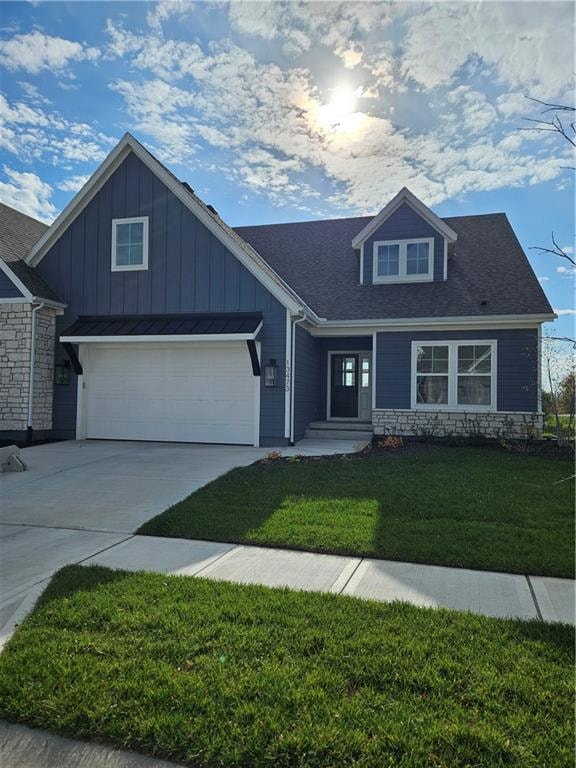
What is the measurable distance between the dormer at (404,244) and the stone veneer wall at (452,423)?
12.8ft

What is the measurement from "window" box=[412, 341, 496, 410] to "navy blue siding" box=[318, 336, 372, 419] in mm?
2211

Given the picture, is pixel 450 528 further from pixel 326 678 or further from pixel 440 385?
pixel 440 385

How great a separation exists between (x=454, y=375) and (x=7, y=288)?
38.0 ft

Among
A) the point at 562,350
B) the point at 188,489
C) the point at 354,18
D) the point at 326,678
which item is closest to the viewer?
the point at 326,678

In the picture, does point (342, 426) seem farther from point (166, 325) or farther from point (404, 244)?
point (404, 244)

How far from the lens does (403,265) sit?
14.0 meters

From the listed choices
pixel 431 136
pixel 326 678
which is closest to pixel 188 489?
pixel 326 678

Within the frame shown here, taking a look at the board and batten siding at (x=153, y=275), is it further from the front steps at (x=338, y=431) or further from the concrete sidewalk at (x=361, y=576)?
the concrete sidewalk at (x=361, y=576)

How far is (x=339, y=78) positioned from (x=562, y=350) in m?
7.81

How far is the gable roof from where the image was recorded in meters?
11.8

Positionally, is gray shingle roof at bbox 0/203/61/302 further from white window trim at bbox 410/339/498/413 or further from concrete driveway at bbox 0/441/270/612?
white window trim at bbox 410/339/498/413

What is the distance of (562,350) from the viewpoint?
11.5 m

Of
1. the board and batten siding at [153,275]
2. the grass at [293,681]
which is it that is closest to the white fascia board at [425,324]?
the board and batten siding at [153,275]

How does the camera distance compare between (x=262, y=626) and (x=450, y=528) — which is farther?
(x=450, y=528)
